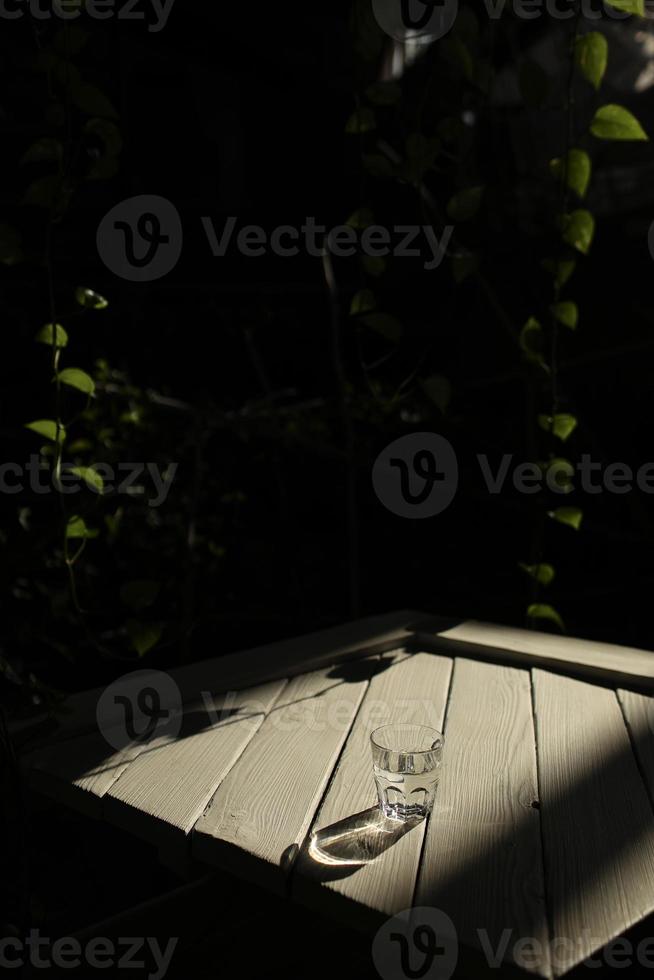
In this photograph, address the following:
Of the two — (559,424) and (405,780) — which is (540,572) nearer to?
(559,424)

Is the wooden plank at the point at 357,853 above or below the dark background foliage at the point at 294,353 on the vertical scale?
below

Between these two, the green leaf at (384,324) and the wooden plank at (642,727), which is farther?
the green leaf at (384,324)

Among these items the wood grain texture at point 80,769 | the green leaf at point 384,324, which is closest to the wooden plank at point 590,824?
the wood grain texture at point 80,769

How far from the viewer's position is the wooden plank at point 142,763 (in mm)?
920

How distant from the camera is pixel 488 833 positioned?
81 centimetres

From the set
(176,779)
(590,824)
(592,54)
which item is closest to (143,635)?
(176,779)

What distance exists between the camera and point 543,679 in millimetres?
1287

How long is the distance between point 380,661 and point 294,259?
286 cm

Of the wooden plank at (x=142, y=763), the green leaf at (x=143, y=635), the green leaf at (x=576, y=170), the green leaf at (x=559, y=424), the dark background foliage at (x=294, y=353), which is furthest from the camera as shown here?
the dark background foliage at (x=294, y=353)

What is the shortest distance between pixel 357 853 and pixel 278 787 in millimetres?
165

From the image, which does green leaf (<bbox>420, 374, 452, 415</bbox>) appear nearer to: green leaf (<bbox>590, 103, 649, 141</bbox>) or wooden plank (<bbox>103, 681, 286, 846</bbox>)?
green leaf (<bbox>590, 103, 649, 141</bbox>)

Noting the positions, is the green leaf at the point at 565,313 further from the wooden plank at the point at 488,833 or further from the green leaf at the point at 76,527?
the green leaf at the point at 76,527

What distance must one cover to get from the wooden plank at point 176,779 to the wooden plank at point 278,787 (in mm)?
18

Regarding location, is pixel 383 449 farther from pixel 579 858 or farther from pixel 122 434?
pixel 579 858
